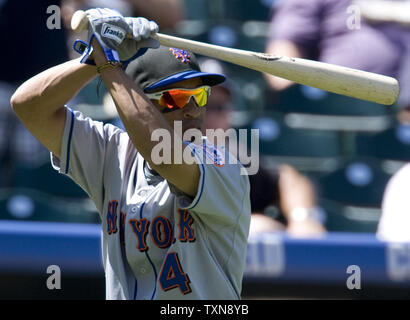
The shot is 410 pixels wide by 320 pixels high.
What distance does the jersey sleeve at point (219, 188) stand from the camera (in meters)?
1.75

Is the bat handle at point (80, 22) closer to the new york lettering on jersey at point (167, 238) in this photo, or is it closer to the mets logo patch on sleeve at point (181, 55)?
the mets logo patch on sleeve at point (181, 55)

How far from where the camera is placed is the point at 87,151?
6.25 feet

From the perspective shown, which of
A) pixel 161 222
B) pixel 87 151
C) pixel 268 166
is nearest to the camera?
pixel 161 222

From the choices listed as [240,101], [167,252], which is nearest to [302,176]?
[240,101]

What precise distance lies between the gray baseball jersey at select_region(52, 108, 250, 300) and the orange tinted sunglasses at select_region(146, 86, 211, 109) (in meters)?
0.12

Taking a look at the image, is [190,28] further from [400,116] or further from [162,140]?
[162,140]

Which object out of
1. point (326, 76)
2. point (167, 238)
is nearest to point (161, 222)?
point (167, 238)

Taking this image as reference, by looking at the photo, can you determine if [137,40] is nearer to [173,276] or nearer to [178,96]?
[178,96]

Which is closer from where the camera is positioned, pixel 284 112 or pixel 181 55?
pixel 181 55

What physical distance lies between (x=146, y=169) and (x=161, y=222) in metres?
0.17

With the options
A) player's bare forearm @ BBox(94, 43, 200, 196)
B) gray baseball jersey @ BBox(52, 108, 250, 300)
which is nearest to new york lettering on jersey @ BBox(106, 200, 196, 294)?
gray baseball jersey @ BBox(52, 108, 250, 300)

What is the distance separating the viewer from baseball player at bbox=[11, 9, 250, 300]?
172cm

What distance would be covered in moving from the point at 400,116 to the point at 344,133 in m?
0.32

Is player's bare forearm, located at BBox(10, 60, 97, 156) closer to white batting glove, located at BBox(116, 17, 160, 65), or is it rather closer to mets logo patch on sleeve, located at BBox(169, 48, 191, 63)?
white batting glove, located at BBox(116, 17, 160, 65)
